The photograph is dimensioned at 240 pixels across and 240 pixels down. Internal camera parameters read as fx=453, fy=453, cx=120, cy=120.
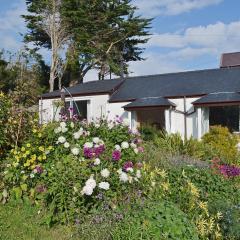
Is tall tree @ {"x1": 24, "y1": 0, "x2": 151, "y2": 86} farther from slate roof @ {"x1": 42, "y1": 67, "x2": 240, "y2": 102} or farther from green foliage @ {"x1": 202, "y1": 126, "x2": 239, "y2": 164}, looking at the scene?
green foliage @ {"x1": 202, "y1": 126, "x2": 239, "y2": 164}

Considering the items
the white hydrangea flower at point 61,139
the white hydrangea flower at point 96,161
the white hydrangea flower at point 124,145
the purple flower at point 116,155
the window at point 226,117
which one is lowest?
the white hydrangea flower at point 96,161

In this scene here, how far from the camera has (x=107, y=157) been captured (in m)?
6.24

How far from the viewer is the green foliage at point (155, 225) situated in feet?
14.6

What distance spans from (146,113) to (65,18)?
16.3m

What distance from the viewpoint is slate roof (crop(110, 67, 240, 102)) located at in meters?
24.1

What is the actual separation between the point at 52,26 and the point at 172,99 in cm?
1901

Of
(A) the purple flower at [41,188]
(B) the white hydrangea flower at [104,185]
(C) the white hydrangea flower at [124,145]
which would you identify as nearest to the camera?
(B) the white hydrangea flower at [104,185]

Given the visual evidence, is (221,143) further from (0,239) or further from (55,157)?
(0,239)

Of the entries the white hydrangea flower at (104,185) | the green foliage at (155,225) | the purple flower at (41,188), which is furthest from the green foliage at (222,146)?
the green foliage at (155,225)

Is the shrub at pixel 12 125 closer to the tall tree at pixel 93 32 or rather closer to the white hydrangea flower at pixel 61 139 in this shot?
the white hydrangea flower at pixel 61 139

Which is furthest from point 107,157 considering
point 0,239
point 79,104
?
point 79,104

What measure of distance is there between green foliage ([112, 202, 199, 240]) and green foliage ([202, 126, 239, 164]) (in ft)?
19.6

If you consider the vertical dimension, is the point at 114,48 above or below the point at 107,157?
above

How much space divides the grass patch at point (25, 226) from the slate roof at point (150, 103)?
18032 millimetres
